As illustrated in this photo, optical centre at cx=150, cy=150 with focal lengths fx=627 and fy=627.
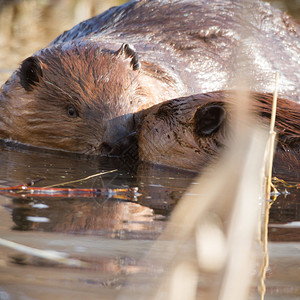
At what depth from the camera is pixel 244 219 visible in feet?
4.04

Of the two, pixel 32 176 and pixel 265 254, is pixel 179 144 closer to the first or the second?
pixel 32 176

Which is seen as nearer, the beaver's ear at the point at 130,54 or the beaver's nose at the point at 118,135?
the beaver's nose at the point at 118,135

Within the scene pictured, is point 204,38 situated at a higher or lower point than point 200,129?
higher

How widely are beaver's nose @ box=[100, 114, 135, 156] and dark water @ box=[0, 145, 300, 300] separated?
693mm

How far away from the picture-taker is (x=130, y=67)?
416 centimetres

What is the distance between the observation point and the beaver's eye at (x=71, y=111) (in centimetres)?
402

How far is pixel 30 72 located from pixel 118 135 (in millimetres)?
957

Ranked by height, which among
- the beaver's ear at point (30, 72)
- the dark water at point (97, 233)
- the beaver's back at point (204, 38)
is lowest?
the dark water at point (97, 233)

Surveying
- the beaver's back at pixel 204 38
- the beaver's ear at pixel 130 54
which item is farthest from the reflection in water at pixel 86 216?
the beaver's back at pixel 204 38

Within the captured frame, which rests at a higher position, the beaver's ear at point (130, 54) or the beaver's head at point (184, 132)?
the beaver's ear at point (130, 54)

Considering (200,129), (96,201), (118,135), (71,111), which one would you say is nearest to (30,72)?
(71,111)

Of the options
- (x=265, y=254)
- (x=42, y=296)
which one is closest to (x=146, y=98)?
(x=265, y=254)

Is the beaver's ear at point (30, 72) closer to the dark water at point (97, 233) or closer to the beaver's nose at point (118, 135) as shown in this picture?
the beaver's nose at point (118, 135)

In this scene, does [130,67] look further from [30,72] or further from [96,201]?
[96,201]
